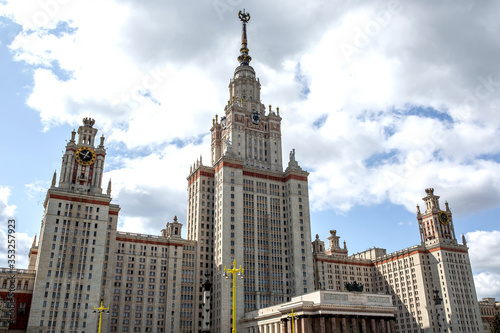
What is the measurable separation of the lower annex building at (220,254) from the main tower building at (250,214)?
371 millimetres

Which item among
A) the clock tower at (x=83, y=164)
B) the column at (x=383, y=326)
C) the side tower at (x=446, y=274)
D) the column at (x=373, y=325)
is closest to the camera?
the column at (x=373, y=325)

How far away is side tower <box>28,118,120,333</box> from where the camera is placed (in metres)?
114

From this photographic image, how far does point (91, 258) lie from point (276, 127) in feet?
271

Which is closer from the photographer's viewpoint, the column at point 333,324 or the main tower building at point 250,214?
the column at point 333,324

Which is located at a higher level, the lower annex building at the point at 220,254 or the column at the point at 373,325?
the lower annex building at the point at 220,254

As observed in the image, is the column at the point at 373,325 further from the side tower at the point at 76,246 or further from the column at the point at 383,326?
the side tower at the point at 76,246

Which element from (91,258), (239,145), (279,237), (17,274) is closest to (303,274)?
(279,237)

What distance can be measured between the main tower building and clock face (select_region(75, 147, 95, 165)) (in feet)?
123

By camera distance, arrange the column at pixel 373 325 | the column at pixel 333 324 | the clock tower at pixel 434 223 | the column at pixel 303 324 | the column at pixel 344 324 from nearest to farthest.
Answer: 1. the column at pixel 303 324
2. the column at pixel 333 324
3. the column at pixel 344 324
4. the column at pixel 373 325
5. the clock tower at pixel 434 223

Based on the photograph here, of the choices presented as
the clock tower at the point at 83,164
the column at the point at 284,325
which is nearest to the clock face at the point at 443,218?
the column at the point at 284,325

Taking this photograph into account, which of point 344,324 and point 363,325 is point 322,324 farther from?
point 363,325

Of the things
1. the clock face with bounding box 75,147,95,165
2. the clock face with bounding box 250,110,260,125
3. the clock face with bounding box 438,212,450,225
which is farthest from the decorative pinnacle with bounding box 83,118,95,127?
the clock face with bounding box 438,212,450,225

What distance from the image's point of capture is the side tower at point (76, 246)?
114 m

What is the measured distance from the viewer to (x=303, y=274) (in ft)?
475
